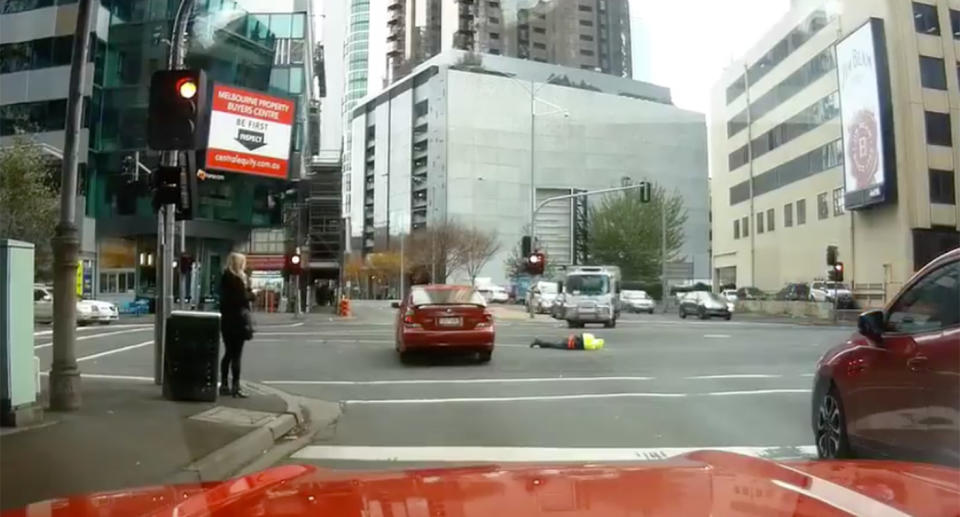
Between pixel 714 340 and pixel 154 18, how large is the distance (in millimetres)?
15174

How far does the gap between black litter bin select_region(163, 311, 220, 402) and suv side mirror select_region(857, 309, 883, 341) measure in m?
7.30

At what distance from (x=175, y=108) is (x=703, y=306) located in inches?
1185

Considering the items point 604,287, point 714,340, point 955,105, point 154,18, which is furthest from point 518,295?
point 955,105

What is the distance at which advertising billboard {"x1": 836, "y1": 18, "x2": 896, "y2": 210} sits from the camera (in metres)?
6.79

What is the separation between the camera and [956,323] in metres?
4.76

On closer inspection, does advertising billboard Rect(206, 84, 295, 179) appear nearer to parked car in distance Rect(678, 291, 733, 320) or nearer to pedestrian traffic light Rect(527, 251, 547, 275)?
pedestrian traffic light Rect(527, 251, 547, 275)

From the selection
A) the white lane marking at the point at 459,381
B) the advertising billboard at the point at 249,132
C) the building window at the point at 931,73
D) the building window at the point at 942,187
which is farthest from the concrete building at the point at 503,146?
the building window at the point at 942,187

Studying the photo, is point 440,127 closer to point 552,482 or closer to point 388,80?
point 388,80

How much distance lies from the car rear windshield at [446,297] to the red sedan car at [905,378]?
10036 mm

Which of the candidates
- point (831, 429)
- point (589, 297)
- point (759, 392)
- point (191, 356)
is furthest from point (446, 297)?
point (589, 297)

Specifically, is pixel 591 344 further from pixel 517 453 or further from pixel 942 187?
pixel 942 187

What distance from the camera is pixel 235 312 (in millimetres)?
10539

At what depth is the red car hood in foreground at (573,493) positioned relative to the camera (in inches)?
116

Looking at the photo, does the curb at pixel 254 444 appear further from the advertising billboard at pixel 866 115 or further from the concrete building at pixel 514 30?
the concrete building at pixel 514 30
